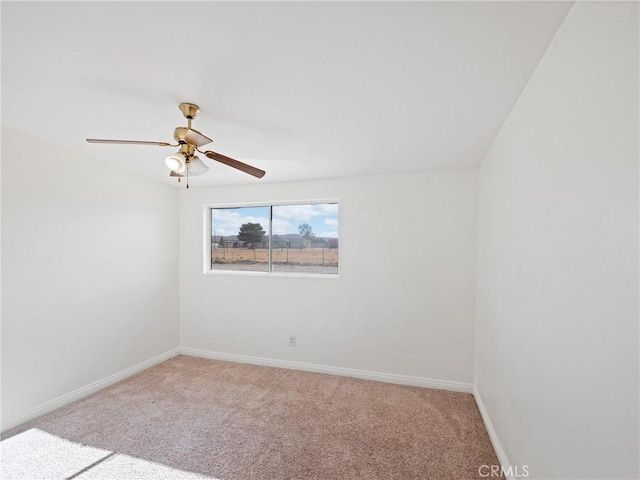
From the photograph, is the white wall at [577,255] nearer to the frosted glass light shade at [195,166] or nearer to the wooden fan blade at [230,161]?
the wooden fan blade at [230,161]

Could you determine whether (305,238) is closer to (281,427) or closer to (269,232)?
(269,232)

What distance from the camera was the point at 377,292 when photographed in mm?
3184

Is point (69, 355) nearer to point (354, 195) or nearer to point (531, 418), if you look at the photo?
point (354, 195)

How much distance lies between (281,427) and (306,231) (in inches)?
82.6

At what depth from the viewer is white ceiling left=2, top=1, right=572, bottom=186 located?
107cm

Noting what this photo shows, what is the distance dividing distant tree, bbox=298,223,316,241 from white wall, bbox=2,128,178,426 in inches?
69.8

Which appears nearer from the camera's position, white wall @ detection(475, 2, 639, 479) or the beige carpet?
white wall @ detection(475, 2, 639, 479)

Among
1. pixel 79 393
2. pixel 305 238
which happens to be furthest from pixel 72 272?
pixel 305 238

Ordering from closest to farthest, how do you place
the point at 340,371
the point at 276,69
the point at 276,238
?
the point at 276,69 < the point at 340,371 < the point at 276,238

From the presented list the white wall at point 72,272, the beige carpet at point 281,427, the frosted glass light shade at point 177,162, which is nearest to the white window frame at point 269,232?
the white wall at point 72,272

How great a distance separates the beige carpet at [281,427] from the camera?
1.92 metres
